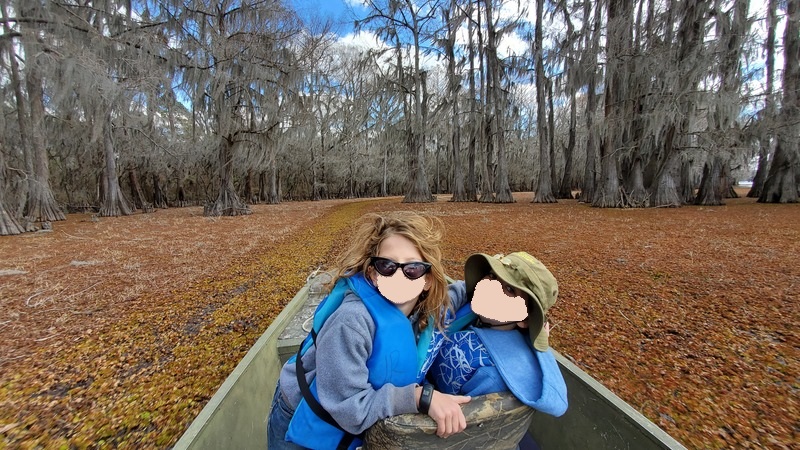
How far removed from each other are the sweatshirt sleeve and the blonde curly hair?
237 mm

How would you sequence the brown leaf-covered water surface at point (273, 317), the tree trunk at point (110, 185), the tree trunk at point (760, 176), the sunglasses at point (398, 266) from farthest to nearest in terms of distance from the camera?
the tree trunk at point (760, 176) < the tree trunk at point (110, 185) < the brown leaf-covered water surface at point (273, 317) < the sunglasses at point (398, 266)

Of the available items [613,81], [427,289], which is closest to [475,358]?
[427,289]

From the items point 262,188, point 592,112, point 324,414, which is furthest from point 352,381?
point 262,188

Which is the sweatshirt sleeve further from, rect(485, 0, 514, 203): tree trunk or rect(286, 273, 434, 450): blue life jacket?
rect(485, 0, 514, 203): tree trunk

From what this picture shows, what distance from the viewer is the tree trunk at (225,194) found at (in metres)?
14.2

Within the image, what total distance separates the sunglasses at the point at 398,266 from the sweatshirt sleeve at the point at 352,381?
0.16m

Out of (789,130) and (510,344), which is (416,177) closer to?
(789,130)

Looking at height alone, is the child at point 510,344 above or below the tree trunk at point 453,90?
below

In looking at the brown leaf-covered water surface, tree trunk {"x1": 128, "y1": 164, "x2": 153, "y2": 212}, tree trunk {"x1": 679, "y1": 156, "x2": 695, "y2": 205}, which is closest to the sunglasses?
the brown leaf-covered water surface

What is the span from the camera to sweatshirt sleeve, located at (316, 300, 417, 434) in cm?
98

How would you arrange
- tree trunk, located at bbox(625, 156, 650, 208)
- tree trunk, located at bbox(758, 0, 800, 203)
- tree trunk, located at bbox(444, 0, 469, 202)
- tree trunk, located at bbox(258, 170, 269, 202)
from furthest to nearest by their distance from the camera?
tree trunk, located at bbox(258, 170, 269, 202) < tree trunk, located at bbox(444, 0, 469, 202) < tree trunk, located at bbox(625, 156, 650, 208) < tree trunk, located at bbox(758, 0, 800, 203)

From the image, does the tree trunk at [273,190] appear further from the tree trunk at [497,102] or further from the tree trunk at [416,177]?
the tree trunk at [497,102]

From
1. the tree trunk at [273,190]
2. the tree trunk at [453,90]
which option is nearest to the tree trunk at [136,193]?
the tree trunk at [273,190]

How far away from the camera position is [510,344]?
1.13 m
